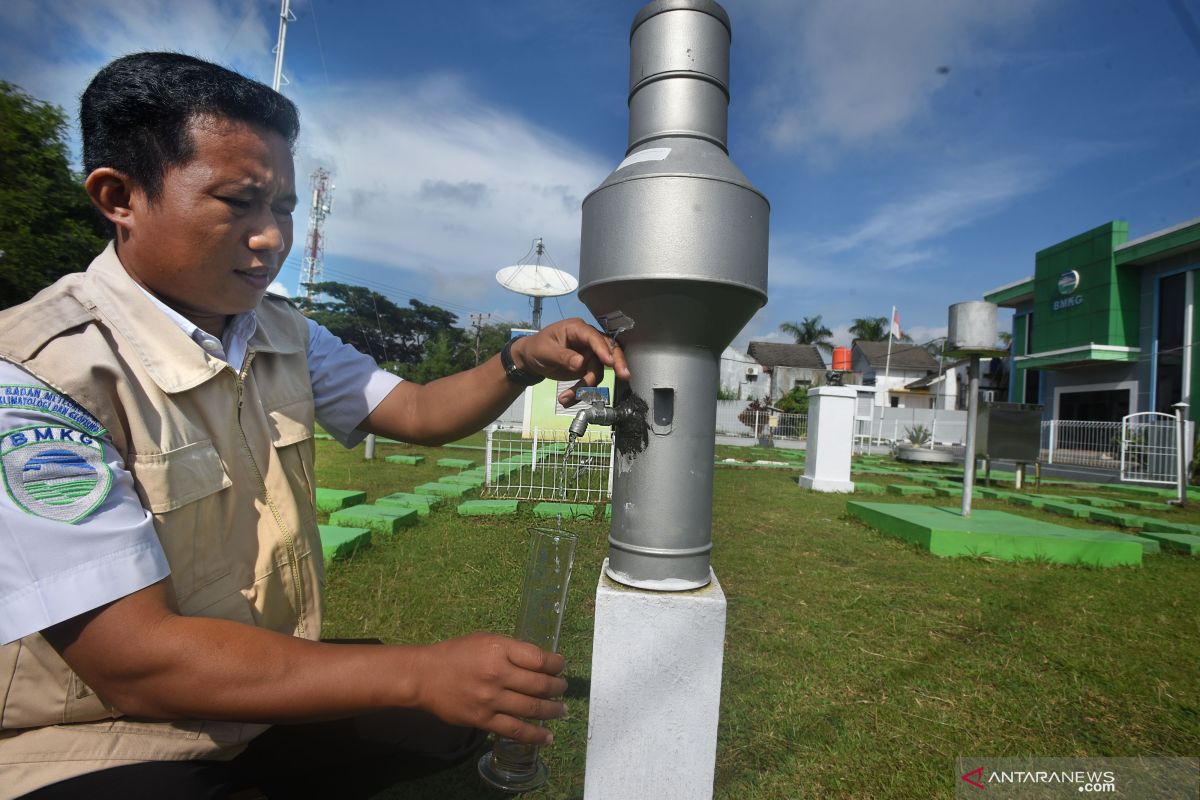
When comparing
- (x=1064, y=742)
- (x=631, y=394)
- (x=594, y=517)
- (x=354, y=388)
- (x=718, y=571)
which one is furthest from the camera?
(x=594, y=517)

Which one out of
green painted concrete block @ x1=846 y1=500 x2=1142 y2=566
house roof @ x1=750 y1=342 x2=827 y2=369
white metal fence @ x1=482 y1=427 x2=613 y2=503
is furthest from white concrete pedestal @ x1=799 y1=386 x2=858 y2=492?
house roof @ x1=750 y1=342 x2=827 y2=369

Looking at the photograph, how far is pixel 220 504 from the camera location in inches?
45.1

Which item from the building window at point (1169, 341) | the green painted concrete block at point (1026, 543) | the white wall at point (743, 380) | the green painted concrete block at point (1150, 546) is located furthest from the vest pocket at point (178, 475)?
the white wall at point (743, 380)

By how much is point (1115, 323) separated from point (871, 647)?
890 inches

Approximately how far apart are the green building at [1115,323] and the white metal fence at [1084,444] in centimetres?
183

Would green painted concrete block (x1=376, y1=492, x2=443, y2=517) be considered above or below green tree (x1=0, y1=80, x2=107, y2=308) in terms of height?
below

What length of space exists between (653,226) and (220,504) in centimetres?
98

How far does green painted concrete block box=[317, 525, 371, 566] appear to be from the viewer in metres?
3.75

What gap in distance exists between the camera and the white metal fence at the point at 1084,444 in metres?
17.0

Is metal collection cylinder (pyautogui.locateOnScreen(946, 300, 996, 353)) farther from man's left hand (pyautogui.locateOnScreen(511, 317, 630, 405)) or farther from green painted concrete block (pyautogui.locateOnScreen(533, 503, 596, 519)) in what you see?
man's left hand (pyautogui.locateOnScreen(511, 317, 630, 405))

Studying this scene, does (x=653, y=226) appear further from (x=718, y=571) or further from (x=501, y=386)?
(x=718, y=571)

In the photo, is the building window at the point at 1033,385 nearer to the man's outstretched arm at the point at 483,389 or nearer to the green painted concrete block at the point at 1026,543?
the green painted concrete block at the point at 1026,543

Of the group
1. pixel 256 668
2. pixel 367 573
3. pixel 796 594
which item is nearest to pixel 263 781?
pixel 256 668

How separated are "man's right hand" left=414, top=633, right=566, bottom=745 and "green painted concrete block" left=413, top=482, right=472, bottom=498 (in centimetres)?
562
